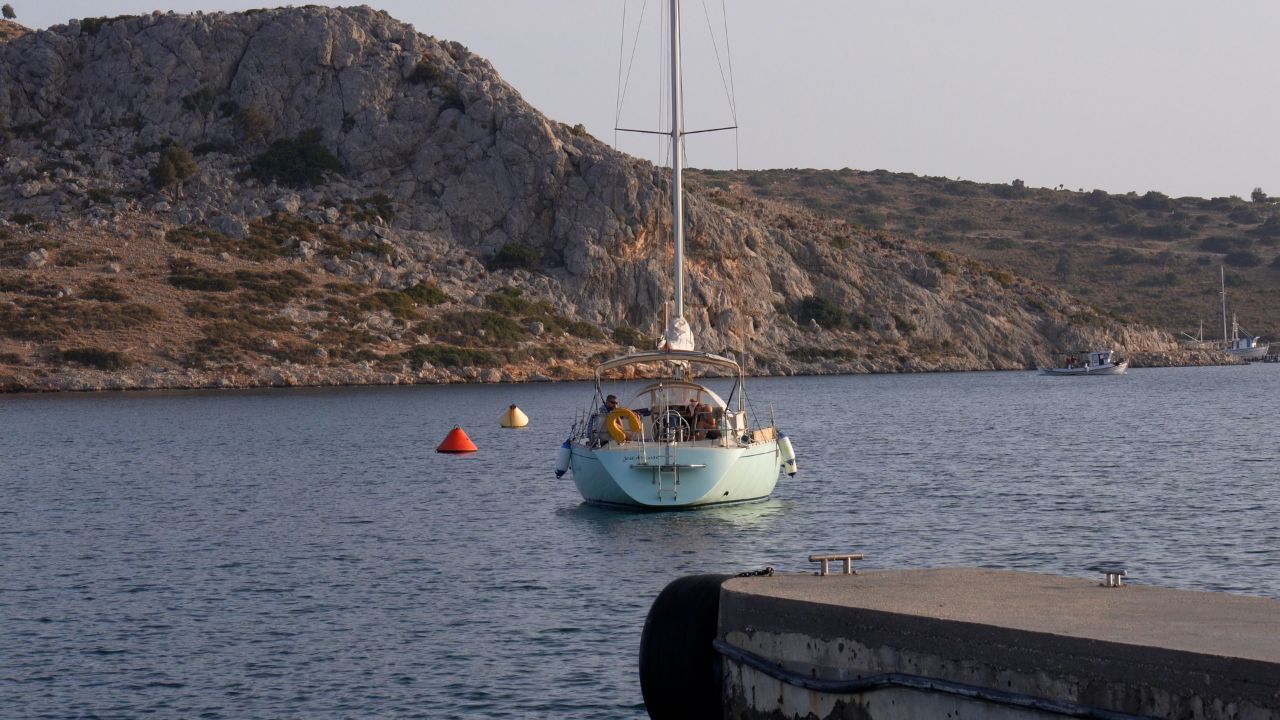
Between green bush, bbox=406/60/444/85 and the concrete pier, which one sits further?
green bush, bbox=406/60/444/85

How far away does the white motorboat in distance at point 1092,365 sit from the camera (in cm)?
12312

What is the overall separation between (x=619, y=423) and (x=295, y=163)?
97.1m

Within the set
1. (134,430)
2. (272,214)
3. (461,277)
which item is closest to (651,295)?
(461,277)

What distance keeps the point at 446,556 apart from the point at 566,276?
9122cm

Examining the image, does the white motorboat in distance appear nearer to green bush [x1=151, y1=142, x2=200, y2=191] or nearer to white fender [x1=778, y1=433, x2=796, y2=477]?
green bush [x1=151, y1=142, x2=200, y2=191]

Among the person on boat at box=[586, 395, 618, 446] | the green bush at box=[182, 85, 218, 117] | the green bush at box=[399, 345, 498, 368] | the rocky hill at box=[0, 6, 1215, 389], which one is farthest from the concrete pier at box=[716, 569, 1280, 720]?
the green bush at box=[182, 85, 218, 117]

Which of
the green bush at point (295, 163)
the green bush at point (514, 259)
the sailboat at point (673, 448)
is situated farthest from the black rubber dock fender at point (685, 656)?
the green bush at point (295, 163)

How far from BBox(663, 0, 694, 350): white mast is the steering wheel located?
2717mm

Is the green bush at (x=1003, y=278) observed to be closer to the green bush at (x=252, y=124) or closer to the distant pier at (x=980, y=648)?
the green bush at (x=252, y=124)

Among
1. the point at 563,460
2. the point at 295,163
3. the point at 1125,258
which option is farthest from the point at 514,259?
the point at 1125,258

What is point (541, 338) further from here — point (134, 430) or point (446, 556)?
point (446, 556)

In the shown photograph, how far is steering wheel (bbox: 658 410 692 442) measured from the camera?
31406 mm

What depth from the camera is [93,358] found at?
92312 mm

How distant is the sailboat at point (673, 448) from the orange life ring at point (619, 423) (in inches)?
0.9
